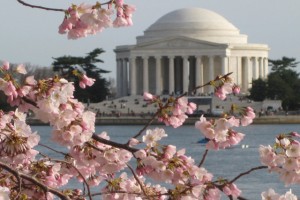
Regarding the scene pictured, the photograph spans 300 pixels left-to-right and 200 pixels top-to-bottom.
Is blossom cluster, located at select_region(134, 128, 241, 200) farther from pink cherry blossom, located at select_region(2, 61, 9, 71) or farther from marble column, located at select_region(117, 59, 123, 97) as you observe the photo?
marble column, located at select_region(117, 59, 123, 97)

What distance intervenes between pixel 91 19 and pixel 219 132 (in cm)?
136

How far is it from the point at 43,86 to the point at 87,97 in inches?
5309

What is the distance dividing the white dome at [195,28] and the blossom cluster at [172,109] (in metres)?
145

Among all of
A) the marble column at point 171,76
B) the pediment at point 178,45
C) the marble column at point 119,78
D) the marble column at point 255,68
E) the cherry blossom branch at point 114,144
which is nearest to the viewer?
the cherry blossom branch at point 114,144

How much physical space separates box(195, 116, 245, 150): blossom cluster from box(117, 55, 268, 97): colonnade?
14135 cm

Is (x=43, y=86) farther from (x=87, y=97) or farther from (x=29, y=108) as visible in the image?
(x=87, y=97)

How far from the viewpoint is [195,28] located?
156625 mm

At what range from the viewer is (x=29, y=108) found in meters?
9.38

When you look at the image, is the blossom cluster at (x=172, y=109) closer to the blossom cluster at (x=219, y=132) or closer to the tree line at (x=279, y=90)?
the blossom cluster at (x=219, y=132)

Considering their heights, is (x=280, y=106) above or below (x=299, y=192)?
below

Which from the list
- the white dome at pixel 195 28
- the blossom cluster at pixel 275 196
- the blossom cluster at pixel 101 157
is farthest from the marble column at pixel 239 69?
the blossom cluster at pixel 275 196

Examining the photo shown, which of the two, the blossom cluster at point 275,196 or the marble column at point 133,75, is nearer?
the blossom cluster at point 275,196

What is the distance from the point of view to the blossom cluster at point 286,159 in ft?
30.6

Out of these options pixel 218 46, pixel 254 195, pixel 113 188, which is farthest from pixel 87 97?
pixel 113 188
